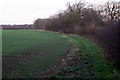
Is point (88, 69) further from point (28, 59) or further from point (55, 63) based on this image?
point (28, 59)

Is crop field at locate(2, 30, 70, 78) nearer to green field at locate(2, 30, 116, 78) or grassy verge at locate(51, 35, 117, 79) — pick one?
green field at locate(2, 30, 116, 78)

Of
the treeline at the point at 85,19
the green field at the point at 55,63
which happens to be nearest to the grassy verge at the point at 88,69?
the green field at the point at 55,63

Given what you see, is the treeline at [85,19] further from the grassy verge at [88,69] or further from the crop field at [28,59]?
the grassy verge at [88,69]

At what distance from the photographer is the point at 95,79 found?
8391 millimetres

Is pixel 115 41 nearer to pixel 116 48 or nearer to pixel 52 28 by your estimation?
pixel 116 48

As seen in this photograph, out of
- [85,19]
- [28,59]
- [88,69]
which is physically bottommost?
[28,59]

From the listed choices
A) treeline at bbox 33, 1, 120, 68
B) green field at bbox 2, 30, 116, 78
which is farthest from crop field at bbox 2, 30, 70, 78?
treeline at bbox 33, 1, 120, 68

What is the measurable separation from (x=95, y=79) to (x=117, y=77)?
3.62ft

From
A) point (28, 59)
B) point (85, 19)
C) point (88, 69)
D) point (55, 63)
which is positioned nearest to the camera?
point (88, 69)

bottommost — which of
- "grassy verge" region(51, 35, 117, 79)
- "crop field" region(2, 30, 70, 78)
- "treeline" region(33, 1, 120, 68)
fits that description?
"crop field" region(2, 30, 70, 78)

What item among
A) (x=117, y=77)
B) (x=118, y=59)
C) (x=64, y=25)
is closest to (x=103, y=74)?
(x=117, y=77)

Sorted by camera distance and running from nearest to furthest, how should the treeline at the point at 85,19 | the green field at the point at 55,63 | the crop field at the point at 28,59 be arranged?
1. the green field at the point at 55,63
2. the crop field at the point at 28,59
3. the treeline at the point at 85,19

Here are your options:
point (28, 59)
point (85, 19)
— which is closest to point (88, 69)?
point (28, 59)

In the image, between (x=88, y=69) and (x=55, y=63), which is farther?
(x=55, y=63)
